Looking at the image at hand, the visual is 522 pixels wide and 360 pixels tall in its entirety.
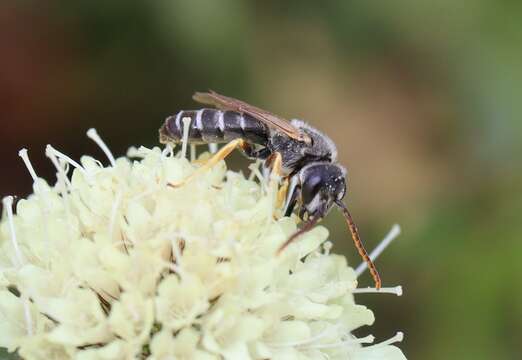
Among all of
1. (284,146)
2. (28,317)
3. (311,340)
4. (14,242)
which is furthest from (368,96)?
(28,317)

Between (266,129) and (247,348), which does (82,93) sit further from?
(247,348)

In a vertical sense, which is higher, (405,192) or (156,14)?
(156,14)

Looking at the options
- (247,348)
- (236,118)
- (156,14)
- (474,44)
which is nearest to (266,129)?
(236,118)

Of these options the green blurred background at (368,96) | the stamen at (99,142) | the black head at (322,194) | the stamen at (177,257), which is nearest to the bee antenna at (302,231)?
the black head at (322,194)

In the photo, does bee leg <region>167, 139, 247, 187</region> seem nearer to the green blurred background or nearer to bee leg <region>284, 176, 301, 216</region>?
bee leg <region>284, 176, 301, 216</region>

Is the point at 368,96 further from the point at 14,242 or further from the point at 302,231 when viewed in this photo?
the point at 14,242

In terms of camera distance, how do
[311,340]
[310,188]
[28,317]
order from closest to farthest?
[28,317] < [311,340] < [310,188]
